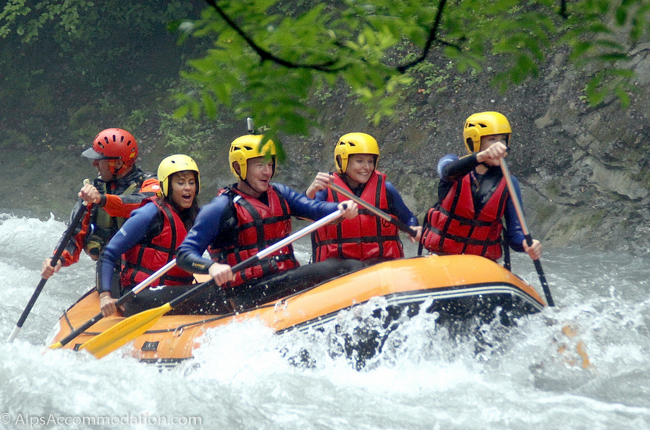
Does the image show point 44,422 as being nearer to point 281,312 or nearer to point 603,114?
point 281,312

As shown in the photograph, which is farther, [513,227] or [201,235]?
[513,227]

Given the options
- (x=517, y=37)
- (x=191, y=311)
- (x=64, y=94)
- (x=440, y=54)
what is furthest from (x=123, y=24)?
(x=517, y=37)

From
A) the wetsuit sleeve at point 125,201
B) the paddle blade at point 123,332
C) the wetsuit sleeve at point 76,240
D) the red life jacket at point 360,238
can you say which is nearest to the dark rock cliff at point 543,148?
the red life jacket at point 360,238

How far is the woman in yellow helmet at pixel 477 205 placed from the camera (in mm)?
4223

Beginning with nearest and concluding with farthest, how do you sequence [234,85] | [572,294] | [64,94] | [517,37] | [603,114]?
1. [234,85]
2. [517,37]
3. [572,294]
4. [603,114]
5. [64,94]

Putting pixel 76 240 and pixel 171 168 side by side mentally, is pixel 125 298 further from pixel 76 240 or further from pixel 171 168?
pixel 76 240

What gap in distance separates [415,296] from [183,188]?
5.99 ft

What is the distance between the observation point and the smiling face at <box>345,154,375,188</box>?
14.8ft

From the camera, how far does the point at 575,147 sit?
322 inches

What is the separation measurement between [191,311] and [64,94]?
1086 centimetres

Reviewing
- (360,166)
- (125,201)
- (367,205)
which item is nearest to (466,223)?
(367,205)

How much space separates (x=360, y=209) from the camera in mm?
4422

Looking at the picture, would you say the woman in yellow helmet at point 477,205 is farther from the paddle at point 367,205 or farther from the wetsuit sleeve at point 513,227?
the paddle at point 367,205

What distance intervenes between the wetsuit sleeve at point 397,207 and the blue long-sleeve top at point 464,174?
0.32 metres
